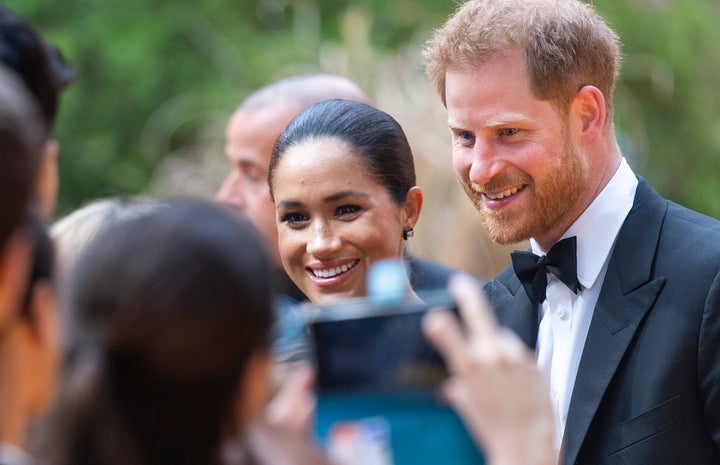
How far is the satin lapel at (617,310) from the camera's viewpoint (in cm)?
314

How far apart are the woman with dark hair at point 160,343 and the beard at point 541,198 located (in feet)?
Answer: 6.22

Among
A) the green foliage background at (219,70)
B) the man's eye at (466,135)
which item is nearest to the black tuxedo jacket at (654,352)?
the man's eye at (466,135)

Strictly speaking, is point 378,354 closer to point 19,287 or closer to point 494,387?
point 494,387

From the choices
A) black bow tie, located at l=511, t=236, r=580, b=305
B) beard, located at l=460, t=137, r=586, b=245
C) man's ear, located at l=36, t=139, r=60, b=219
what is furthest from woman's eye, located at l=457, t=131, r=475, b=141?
man's ear, located at l=36, t=139, r=60, b=219

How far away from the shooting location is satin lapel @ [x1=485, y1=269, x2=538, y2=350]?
3547 mm

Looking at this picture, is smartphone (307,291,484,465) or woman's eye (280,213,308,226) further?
woman's eye (280,213,308,226)

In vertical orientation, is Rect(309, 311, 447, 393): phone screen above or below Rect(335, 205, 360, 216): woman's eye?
below

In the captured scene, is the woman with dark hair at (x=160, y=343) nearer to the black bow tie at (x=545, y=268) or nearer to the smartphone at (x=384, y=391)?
the smartphone at (x=384, y=391)

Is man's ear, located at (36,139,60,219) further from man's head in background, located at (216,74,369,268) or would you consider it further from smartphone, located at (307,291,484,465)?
man's head in background, located at (216,74,369,268)

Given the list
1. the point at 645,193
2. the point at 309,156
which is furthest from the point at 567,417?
the point at 309,156

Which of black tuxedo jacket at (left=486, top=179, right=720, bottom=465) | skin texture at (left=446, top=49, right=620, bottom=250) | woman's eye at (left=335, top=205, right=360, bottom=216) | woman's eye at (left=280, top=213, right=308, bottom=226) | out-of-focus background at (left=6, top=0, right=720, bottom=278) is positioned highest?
out-of-focus background at (left=6, top=0, right=720, bottom=278)

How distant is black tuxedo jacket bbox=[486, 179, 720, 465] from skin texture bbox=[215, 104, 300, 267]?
2145 mm

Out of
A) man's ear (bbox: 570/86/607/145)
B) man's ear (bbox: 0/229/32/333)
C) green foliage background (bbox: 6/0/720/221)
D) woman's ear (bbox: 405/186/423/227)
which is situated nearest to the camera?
man's ear (bbox: 0/229/32/333)

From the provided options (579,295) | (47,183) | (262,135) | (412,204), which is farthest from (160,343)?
(262,135)
